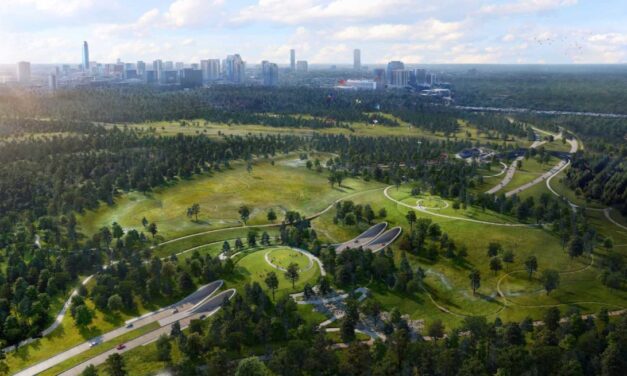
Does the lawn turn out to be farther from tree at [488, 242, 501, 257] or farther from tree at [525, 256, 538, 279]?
tree at [525, 256, 538, 279]

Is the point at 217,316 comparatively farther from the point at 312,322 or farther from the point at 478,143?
the point at 478,143

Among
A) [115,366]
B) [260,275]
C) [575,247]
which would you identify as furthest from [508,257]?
[115,366]

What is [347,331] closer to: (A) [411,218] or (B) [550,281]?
(B) [550,281]

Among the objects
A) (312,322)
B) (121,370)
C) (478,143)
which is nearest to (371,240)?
(312,322)

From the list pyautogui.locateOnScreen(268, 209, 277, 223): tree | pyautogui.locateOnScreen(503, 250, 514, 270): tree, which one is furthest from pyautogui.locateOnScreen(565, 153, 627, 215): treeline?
pyautogui.locateOnScreen(268, 209, 277, 223): tree

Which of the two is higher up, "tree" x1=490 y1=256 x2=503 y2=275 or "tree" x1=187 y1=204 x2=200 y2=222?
"tree" x1=187 y1=204 x2=200 y2=222

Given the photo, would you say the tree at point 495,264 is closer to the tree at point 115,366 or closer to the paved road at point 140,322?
the paved road at point 140,322
